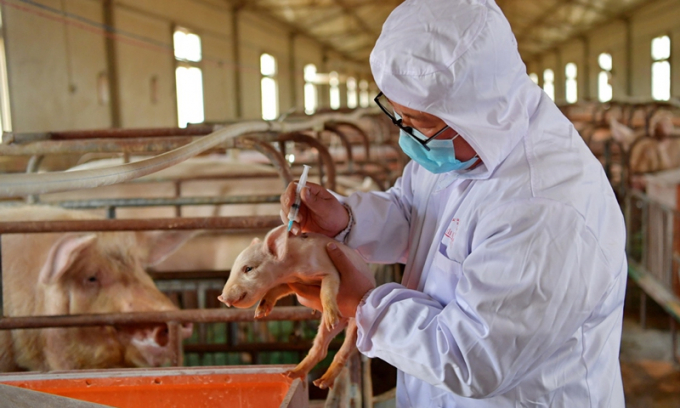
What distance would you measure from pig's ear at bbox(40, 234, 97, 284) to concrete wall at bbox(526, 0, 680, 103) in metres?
12.7

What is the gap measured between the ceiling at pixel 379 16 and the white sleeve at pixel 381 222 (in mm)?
14305

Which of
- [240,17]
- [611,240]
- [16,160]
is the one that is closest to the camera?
[611,240]

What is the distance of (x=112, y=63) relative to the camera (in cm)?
972

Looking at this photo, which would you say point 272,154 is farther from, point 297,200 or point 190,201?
point 297,200

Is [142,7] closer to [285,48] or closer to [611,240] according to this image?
[285,48]

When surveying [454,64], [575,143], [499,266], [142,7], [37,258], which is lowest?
[37,258]

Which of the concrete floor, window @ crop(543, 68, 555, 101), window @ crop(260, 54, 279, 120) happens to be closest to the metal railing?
the concrete floor

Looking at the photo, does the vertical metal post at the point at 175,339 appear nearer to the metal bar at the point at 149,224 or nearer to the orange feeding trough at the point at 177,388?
the metal bar at the point at 149,224

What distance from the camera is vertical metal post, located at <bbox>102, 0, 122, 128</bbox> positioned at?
31.2 feet

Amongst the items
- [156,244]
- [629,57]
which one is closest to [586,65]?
[629,57]

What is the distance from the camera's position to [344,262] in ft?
4.52

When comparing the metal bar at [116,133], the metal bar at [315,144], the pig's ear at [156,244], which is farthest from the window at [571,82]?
the metal bar at [116,133]

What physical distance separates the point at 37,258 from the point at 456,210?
2116 mm

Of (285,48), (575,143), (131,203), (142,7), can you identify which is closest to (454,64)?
(575,143)
